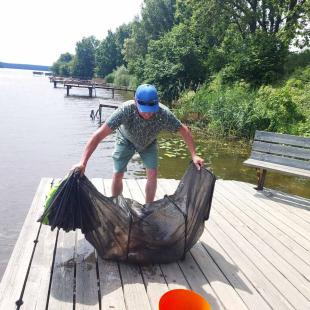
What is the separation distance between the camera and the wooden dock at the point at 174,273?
2691 millimetres

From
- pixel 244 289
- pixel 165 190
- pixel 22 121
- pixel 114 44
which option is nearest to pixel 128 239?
pixel 244 289

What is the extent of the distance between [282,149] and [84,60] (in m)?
86.1

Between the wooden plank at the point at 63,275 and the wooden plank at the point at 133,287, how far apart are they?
1.37ft

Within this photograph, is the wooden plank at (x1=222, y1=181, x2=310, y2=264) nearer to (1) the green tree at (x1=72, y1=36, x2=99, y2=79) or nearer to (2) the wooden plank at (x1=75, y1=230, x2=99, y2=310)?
(2) the wooden plank at (x1=75, y1=230, x2=99, y2=310)

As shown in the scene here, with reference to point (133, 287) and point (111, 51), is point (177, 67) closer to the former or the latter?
point (133, 287)

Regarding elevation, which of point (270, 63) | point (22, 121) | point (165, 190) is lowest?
point (22, 121)

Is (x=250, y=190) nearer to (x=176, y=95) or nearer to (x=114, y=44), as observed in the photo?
(x=176, y=95)

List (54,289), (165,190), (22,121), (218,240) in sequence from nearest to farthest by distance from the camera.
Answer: (54,289), (218,240), (165,190), (22,121)

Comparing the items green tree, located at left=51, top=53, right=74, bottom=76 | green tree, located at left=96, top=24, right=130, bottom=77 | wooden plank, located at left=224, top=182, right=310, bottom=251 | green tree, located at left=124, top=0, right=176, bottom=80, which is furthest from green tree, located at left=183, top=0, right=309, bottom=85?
green tree, located at left=51, top=53, right=74, bottom=76

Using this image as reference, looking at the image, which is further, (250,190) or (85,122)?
(85,122)

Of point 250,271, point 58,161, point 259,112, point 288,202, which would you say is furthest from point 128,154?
point 259,112

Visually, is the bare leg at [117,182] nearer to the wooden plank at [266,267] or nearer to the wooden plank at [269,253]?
the wooden plank at [266,267]

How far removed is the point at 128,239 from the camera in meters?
3.09

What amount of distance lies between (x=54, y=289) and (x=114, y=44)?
71165mm
